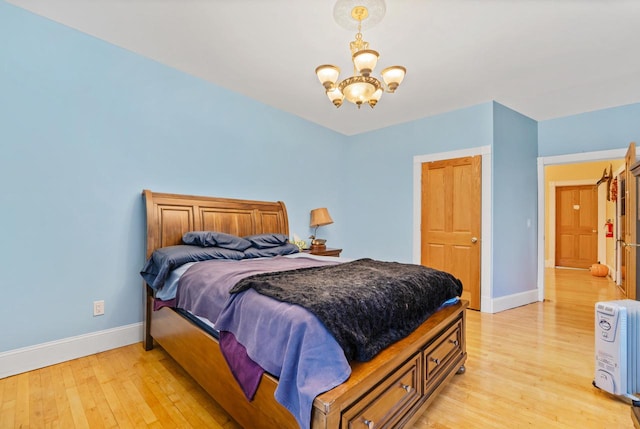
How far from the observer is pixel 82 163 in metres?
2.46

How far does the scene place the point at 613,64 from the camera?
2857mm

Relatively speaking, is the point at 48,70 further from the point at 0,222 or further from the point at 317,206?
the point at 317,206

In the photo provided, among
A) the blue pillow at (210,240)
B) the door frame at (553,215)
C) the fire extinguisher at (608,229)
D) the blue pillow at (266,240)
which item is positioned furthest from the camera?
the door frame at (553,215)

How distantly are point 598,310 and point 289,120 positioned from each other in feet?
12.4

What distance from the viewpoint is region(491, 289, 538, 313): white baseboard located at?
12.1 ft

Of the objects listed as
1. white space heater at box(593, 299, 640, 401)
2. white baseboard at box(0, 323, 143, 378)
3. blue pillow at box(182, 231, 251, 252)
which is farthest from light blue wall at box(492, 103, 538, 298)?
white baseboard at box(0, 323, 143, 378)

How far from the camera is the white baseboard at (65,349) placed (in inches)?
83.8

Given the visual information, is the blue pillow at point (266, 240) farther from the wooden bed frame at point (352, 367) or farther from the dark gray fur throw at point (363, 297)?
the dark gray fur throw at point (363, 297)

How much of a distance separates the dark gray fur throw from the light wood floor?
2.01 feet

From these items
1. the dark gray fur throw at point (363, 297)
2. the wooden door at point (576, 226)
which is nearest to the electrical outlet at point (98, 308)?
the dark gray fur throw at point (363, 297)

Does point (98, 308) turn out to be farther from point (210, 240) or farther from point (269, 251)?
point (269, 251)

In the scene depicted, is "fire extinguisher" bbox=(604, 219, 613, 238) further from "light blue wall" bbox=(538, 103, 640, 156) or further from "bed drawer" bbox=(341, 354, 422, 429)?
"bed drawer" bbox=(341, 354, 422, 429)

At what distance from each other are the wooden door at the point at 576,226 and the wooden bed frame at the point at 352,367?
7.14 m

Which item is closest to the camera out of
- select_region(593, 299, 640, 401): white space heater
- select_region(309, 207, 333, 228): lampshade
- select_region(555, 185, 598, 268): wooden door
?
select_region(593, 299, 640, 401): white space heater
